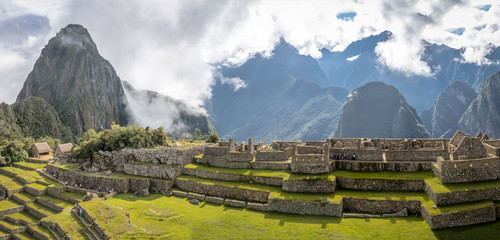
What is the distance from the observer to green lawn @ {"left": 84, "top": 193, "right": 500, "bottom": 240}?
65.0ft

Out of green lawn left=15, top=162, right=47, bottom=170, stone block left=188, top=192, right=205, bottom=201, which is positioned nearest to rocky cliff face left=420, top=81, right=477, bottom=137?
stone block left=188, top=192, right=205, bottom=201

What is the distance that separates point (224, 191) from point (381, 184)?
12.7m

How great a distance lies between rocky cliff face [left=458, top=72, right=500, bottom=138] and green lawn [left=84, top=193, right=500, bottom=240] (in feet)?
470

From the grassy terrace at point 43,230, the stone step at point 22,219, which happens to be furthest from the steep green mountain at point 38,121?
the grassy terrace at point 43,230

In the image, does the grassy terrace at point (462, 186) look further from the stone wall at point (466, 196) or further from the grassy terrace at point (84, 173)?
the grassy terrace at point (84, 173)

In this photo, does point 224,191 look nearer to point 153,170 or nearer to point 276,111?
point 153,170

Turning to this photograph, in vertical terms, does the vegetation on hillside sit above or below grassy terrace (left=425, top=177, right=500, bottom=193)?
above

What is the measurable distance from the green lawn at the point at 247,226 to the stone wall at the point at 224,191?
163cm

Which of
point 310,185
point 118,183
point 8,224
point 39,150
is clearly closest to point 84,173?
point 118,183

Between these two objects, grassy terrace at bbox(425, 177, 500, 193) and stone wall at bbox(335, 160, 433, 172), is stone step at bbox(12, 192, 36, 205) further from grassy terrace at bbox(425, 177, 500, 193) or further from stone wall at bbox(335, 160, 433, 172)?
grassy terrace at bbox(425, 177, 500, 193)

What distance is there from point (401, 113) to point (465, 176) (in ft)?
464

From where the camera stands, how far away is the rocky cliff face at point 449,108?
524 ft

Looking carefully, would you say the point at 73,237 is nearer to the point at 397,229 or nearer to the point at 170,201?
the point at 170,201

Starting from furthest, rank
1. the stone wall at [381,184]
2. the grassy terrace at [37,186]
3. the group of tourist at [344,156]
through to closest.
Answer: the grassy terrace at [37,186] < the group of tourist at [344,156] < the stone wall at [381,184]
